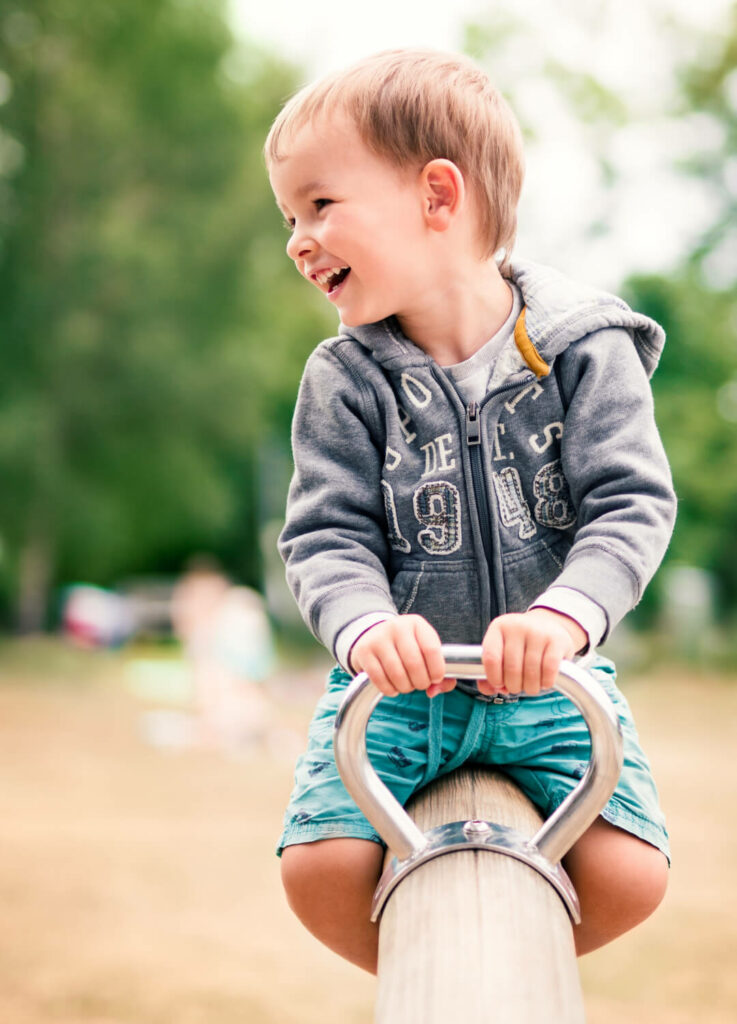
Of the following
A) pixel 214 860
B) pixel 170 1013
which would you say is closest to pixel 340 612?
pixel 170 1013

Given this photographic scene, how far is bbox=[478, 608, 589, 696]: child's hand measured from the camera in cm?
95

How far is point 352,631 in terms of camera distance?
109cm

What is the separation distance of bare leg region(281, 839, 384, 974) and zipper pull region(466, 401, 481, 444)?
0.42 m

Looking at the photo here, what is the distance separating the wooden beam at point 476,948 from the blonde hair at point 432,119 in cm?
68

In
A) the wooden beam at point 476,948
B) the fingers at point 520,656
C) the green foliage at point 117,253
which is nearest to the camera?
the wooden beam at point 476,948

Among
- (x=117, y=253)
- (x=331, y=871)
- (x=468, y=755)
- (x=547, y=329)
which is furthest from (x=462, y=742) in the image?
(x=117, y=253)

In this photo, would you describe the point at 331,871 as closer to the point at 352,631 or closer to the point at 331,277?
the point at 352,631

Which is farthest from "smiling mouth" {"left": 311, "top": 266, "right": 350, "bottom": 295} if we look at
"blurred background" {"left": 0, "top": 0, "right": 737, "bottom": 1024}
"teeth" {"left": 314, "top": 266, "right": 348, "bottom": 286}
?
"blurred background" {"left": 0, "top": 0, "right": 737, "bottom": 1024}

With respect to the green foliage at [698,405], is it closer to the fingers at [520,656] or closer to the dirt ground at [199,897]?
the dirt ground at [199,897]

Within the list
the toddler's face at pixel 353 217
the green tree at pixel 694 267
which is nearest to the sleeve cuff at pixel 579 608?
the toddler's face at pixel 353 217

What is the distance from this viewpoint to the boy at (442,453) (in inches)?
45.5

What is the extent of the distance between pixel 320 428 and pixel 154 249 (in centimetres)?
1209

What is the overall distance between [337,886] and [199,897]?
4.30 meters

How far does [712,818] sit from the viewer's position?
6.53 m
